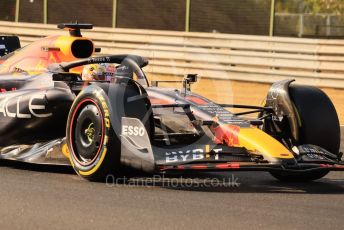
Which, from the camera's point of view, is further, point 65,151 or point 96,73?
point 96,73

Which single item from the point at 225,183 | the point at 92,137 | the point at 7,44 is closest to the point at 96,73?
the point at 92,137

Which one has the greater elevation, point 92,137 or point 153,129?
point 153,129

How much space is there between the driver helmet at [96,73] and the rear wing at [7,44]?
3283mm

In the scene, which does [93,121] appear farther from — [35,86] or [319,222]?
[319,222]

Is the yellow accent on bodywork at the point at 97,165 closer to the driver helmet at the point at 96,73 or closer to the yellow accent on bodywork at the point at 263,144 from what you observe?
the yellow accent on bodywork at the point at 263,144

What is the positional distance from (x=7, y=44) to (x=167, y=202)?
19.9 ft

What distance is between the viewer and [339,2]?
22516mm

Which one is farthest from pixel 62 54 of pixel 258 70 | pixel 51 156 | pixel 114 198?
pixel 258 70

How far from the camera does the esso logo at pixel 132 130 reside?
752cm

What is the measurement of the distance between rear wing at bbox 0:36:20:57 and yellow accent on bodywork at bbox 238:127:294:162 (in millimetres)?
5474

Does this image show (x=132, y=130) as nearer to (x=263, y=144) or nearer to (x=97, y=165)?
(x=97, y=165)

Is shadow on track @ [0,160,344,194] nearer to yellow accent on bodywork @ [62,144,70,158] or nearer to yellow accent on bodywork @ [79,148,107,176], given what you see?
yellow accent on bodywork @ [79,148,107,176]

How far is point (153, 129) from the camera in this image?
772cm

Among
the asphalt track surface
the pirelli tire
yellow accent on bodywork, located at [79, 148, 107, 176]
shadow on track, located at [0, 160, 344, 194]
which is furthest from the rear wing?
yellow accent on bodywork, located at [79, 148, 107, 176]
